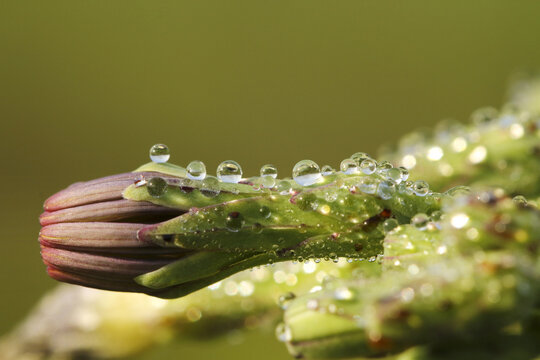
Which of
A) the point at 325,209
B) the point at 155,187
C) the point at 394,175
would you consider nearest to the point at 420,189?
the point at 394,175

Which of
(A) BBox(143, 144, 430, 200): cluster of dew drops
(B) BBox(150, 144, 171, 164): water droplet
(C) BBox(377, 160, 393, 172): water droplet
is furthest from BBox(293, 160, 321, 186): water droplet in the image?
(B) BBox(150, 144, 171, 164): water droplet

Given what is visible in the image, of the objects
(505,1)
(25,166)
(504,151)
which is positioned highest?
(505,1)

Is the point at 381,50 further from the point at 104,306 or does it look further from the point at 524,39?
the point at 104,306

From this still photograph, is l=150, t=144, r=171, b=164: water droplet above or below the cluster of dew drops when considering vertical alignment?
above

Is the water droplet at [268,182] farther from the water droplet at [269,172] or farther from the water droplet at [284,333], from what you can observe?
the water droplet at [284,333]

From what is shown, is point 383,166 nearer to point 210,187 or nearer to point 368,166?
point 368,166

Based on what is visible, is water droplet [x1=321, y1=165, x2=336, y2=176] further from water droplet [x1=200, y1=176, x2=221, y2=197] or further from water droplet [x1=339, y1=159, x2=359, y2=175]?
water droplet [x1=200, y1=176, x2=221, y2=197]

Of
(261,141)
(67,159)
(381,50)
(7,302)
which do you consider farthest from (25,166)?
(381,50)
